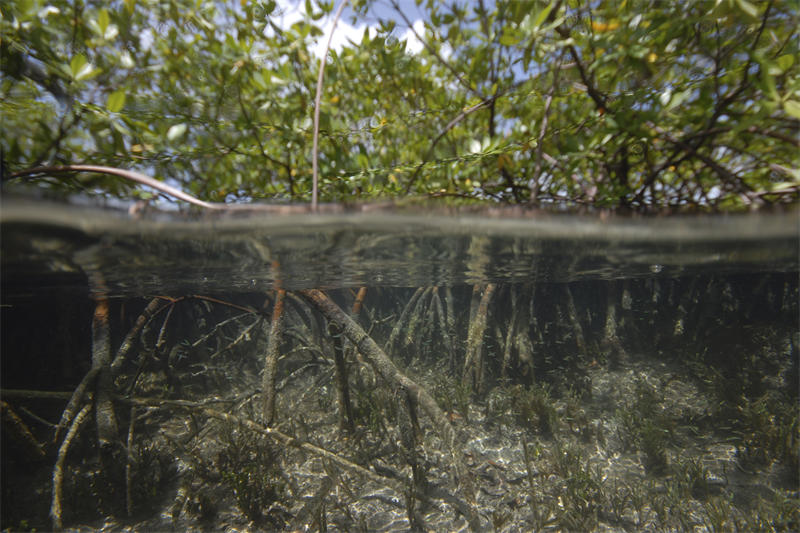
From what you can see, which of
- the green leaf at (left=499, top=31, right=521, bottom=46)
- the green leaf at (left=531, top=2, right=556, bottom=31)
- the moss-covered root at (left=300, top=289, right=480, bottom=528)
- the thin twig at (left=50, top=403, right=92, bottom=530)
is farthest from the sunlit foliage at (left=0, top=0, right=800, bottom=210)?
the thin twig at (left=50, top=403, right=92, bottom=530)

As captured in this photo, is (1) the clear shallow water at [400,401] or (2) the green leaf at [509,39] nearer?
(2) the green leaf at [509,39]

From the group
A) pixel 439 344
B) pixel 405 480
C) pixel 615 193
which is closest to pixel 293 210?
pixel 615 193

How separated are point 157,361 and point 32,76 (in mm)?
6798

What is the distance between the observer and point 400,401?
22.4 ft

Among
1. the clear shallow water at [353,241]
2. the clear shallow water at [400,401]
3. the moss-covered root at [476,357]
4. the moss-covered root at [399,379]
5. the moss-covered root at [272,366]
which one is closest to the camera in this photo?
the clear shallow water at [353,241]

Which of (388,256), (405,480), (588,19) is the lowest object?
(405,480)

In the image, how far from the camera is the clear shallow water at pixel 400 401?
3.40m

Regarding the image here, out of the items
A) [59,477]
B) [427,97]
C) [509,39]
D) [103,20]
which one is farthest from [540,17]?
[59,477]

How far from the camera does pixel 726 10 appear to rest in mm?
2285

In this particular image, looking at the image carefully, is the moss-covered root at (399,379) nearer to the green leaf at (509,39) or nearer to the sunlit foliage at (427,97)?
the sunlit foliage at (427,97)

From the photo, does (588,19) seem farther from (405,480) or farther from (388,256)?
(405,480)

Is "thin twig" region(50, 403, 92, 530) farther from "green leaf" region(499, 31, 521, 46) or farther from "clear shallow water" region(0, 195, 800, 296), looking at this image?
"green leaf" region(499, 31, 521, 46)

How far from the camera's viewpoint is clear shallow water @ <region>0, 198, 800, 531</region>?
340 centimetres

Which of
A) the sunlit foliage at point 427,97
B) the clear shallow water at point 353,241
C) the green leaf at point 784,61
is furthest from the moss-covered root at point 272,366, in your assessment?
the green leaf at point 784,61
